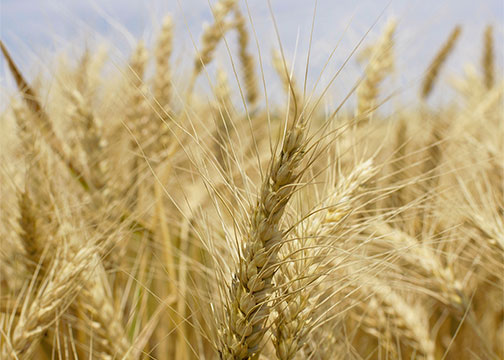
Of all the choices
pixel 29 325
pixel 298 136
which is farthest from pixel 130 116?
pixel 298 136

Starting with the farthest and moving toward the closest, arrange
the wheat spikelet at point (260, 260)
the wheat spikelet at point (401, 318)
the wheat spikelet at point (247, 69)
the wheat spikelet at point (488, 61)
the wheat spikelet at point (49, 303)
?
the wheat spikelet at point (488, 61) < the wheat spikelet at point (247, 69) < the wheat spikelet at point (401, 318) < the wheat spikelet at point (49, 303) < the wheat spikelet at point (260, 260)

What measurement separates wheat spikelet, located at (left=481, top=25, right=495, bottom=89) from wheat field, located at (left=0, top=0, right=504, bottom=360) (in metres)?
0.54

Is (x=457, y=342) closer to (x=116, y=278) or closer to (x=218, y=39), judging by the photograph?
(x=116, y=278)

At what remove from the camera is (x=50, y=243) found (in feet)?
3.10

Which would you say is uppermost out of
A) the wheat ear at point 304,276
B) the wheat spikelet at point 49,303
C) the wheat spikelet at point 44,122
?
the wheat spikelet at point 44,122

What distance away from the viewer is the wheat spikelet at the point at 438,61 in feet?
6.06

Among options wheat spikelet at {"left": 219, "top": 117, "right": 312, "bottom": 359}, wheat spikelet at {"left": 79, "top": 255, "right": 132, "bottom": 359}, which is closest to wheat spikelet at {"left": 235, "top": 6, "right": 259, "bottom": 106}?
wheat spikelet at {"left": 79, "top": 255, "right": 132, "bottom": 359}

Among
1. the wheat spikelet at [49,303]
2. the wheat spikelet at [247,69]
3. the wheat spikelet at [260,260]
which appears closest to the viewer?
the wheat spikelet at [260,260]

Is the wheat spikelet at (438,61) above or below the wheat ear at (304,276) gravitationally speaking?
above

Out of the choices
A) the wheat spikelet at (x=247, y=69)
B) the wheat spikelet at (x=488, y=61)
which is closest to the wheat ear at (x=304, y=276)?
the wheat spikelet at (x=247, y=69)

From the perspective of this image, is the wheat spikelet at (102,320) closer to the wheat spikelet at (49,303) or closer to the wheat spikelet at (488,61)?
the wheat spikelet at (49,303)

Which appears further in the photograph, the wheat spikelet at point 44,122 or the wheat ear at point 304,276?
the wheat spikelet at point 44,122

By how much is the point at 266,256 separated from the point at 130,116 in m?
0.82

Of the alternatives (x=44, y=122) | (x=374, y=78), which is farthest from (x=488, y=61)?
(x=44, y=122)
